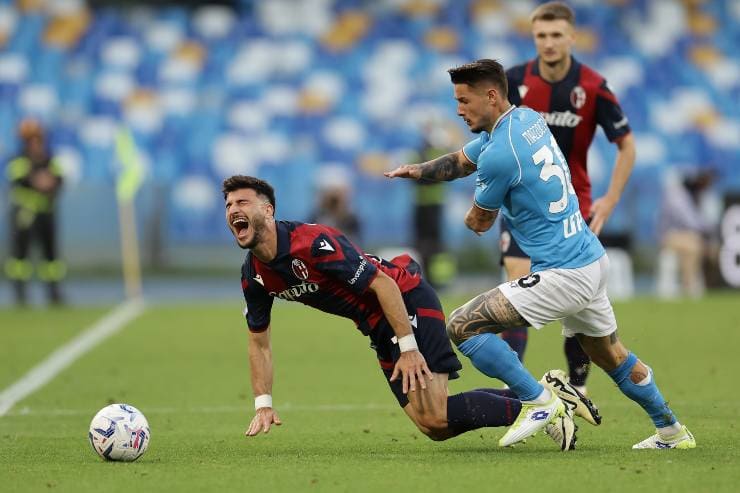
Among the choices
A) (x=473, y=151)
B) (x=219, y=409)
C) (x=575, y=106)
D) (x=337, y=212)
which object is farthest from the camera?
(x=337, y=212)

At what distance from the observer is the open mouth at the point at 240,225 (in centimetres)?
647

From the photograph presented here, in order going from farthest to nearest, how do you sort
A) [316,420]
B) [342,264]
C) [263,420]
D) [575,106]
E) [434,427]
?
[316,420] → [575,106] → [434,427] → [263,420] → [342,264]

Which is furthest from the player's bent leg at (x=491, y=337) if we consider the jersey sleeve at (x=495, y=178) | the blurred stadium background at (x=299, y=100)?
the blurred stadium background at (x=299, y=100)

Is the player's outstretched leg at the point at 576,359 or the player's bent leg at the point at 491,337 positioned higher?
the player's bent leg at the point at 491,337

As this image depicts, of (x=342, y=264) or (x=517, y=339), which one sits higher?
(x=342, y=264)

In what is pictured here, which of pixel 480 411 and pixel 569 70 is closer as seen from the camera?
pixel 480 411

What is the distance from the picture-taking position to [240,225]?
650cm

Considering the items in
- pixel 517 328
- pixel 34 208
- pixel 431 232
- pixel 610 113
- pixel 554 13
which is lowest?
pixel 517 328

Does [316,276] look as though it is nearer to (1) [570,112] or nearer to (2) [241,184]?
(2) [241,184]

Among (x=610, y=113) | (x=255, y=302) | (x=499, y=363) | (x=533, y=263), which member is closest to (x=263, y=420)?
(x=255, y=302)

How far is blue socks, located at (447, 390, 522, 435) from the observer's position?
267 inches

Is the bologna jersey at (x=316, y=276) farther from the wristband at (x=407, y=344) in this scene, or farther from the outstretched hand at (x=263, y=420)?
the outstretched hand at (x=263, y=420)

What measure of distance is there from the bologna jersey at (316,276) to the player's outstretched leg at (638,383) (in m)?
1.06

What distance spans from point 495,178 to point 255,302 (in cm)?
139
